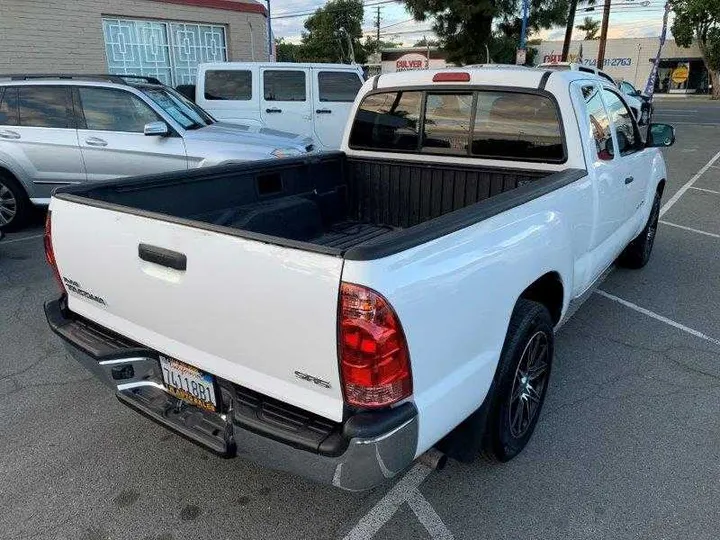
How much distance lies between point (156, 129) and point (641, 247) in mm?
5434

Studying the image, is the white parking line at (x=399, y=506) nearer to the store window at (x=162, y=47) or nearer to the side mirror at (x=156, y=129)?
the side mirror at (x=156, y=129)

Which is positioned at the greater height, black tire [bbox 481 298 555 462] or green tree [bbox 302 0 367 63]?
green tree [bbox 302 0 367 63]

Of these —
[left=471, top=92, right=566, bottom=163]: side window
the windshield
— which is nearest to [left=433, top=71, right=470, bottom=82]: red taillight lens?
[left=471, top=92, right=566, bottom=163]: side window

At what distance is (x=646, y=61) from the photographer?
53.6 meters

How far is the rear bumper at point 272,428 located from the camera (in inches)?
76.0

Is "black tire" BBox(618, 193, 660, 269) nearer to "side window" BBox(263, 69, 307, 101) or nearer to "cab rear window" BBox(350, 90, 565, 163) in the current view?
"cab rear window" BBox(350, 90, 565, 163)

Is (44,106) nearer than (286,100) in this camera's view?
Yes

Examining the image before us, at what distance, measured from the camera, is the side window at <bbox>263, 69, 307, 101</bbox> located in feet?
34.0

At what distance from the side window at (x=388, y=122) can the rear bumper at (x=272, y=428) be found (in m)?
2.48

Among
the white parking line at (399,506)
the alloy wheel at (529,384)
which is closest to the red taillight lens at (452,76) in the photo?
the alloy wheel at (529,384)

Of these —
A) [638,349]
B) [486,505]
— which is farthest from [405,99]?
[486,505]

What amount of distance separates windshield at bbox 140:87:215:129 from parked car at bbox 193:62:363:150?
2610 millimetres

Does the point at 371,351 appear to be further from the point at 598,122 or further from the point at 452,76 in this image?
the point at 598,122

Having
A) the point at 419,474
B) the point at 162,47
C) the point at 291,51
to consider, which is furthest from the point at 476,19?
the point at 291,51
